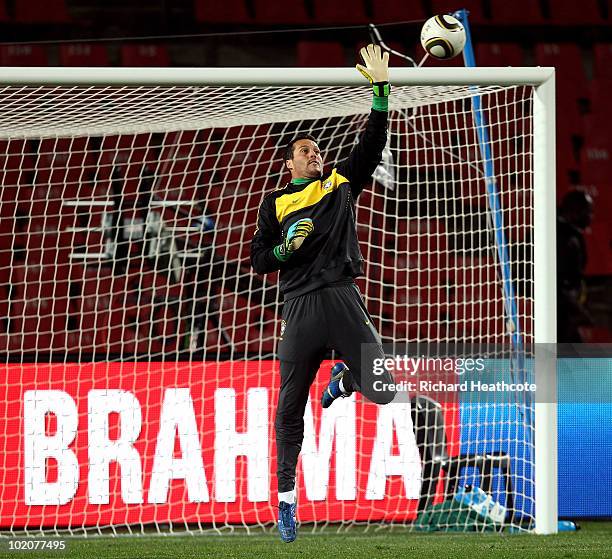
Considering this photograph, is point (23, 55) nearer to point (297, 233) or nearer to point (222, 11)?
point (222, 11)

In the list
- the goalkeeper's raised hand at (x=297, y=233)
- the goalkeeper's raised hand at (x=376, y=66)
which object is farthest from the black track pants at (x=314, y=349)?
the goalkeeper's raised hand at (x=376, y=66)

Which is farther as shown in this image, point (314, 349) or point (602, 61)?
point (602, 61)

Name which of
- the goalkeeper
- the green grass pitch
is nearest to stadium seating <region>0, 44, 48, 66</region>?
the green grass pitch

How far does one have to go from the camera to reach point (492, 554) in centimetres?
518

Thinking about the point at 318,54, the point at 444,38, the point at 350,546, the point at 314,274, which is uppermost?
the point at 318,54

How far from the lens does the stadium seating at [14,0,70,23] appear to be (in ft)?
33.1

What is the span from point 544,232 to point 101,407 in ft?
8.93

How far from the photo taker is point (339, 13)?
1081cm

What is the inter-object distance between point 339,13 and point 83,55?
2507 millimetres

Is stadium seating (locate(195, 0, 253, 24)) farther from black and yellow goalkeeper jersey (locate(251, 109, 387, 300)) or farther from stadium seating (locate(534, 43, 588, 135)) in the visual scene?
black and yellow goalkeeper jersey (locate(251, 109, 387, 300))

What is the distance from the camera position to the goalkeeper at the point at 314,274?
15.3ft

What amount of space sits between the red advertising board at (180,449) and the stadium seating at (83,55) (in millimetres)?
4139

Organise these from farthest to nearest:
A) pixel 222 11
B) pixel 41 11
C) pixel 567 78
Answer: pixel 567 78, pixel 222 11, pixel 41 11

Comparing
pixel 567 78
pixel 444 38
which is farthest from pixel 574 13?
pixel 444 38
